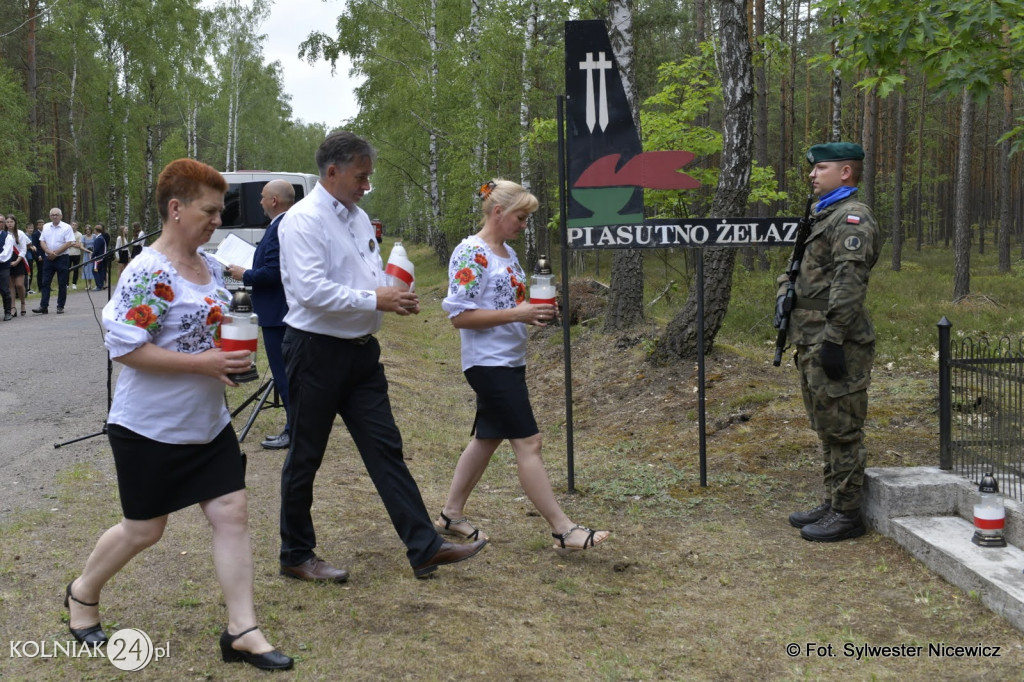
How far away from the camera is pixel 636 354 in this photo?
10719mm

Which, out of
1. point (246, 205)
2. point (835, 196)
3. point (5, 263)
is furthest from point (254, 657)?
point (5, 263)

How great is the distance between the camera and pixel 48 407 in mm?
8508

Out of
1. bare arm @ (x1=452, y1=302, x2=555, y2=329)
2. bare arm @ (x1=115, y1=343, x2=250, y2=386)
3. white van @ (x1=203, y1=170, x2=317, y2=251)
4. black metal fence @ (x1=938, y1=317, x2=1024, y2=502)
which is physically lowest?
black metal fence @ (x1=938, y1=317, x2=1024, y2=502)

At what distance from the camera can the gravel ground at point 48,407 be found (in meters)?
6.12

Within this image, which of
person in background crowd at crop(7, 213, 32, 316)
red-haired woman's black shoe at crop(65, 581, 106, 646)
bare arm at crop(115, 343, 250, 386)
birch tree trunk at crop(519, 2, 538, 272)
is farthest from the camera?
birch tree trunk at crop(519, 2, 538, 272)

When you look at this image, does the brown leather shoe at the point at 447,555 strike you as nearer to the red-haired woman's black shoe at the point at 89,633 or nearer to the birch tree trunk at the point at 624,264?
the red-haired woman's black shoe at the point at 89,633

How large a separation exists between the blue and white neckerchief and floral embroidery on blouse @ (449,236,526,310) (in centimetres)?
184

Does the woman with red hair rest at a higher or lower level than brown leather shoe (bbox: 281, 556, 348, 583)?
higher

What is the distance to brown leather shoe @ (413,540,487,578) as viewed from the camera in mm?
4414

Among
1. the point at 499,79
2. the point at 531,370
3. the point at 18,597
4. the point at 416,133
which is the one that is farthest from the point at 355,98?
the point at 18,597

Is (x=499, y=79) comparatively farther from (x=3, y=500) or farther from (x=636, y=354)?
(x=3, y=500)

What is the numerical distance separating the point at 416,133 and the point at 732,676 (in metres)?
27.9

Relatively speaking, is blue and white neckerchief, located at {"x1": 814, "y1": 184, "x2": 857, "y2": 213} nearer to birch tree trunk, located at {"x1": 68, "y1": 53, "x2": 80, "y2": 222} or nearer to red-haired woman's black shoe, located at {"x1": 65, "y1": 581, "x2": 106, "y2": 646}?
red-haired woman's black shoe, located at {"x1": 65, "y1": 581, "x2": 106, "y2": 646}

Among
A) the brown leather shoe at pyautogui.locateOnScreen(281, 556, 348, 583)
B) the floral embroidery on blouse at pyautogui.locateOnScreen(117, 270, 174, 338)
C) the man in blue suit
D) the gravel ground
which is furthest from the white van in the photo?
the floral embroidery on blouse at pyautogui.locateOnScreen(117, 270, 174, 338)
